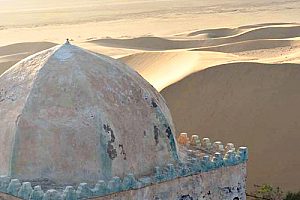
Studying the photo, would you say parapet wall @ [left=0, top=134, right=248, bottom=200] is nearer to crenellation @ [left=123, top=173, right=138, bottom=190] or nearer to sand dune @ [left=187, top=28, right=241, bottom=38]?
crenellation @ [left=123, top=173, right=138, bottom=190]

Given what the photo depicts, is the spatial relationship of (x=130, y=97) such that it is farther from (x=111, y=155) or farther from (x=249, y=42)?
(x=249, y=42)

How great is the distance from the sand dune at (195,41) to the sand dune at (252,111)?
16722 millimetres

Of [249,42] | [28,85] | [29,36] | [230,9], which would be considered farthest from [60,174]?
[230,9]

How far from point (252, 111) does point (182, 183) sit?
1183 centimetres

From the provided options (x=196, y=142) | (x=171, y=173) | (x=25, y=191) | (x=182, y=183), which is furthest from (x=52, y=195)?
(x=196, y=142)

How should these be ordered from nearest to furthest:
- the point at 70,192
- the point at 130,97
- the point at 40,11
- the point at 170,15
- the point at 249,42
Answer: the point at 70,192 → the point at 130,97 → the point at 249,42 → the point at 170,15 → the point at 40,11

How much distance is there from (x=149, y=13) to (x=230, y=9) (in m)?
8.84

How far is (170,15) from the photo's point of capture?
6550 cm

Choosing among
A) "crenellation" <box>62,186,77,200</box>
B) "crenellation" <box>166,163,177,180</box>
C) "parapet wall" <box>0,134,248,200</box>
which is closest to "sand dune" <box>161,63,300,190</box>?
"parapet wall" <box>0,134,248,200</box>

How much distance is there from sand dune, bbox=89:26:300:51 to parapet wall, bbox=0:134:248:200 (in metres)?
29.4

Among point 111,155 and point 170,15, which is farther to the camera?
point 170,15

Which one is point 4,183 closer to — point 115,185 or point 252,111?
point 115,185

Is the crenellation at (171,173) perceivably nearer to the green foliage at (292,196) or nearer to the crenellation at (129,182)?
the crenellation at (129,182)

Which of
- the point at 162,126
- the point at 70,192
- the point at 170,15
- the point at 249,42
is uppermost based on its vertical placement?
the point at 170,15
